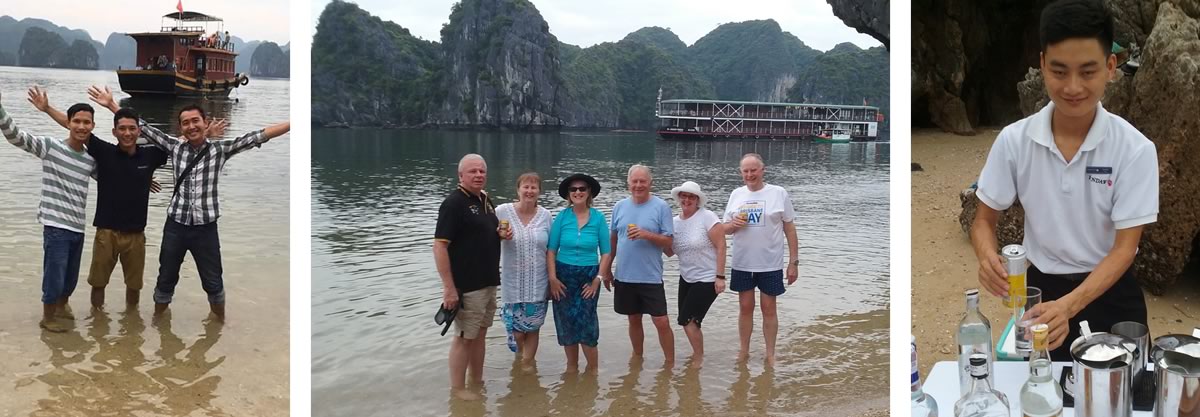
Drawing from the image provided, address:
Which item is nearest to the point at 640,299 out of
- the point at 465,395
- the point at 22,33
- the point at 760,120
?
the point at 465,395

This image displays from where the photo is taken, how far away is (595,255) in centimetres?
Result: 284

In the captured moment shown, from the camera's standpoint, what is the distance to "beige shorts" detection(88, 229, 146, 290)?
3.39m

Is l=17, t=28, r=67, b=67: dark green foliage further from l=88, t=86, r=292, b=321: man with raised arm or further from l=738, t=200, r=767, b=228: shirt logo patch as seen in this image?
l=738, t=200, r=767, b=228: shirt logo patch

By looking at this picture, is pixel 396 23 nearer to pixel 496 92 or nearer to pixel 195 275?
pixel 496 92

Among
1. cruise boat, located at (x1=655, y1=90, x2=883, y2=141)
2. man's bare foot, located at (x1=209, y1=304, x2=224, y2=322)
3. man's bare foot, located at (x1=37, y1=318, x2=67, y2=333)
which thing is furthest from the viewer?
cruise boat, located at (x1=655, y1=90, x2=883, y2=141)

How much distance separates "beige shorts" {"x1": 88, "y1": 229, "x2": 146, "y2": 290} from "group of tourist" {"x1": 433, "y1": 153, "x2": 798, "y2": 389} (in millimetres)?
1518

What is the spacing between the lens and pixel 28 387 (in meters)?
3.06

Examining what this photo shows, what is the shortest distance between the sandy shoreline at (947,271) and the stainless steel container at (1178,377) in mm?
1369

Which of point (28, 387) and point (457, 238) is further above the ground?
point (457, 238)

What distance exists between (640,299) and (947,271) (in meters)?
1.26

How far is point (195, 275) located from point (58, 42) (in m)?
5.37

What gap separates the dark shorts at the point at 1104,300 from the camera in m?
1.83

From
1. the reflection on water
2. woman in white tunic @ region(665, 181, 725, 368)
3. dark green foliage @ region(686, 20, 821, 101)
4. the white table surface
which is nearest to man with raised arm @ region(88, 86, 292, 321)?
the reflection on water

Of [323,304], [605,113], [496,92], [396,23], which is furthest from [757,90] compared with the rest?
[323,304]
